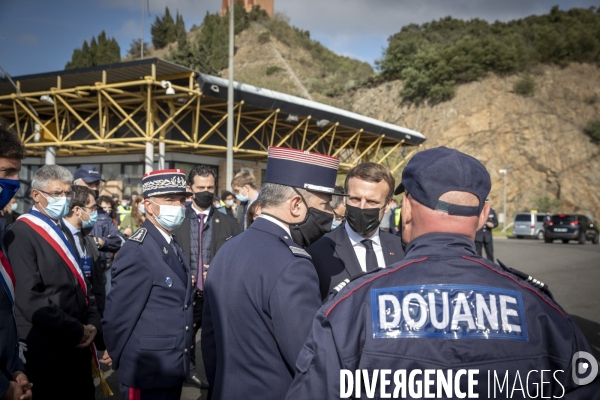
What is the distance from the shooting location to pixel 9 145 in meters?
2.68

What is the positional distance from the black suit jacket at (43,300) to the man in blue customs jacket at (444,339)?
8.07ft

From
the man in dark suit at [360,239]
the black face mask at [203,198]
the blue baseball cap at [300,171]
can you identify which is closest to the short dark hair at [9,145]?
the blue baseball cap at [300,171]

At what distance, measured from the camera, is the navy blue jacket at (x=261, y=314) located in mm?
2184

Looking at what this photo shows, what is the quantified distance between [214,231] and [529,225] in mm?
32219

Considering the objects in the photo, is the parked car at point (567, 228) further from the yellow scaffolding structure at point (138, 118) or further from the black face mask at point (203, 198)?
the black face mask at point (203, 198)

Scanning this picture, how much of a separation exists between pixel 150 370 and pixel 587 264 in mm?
17584

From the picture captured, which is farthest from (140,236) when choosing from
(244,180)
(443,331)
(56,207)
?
(244,180)

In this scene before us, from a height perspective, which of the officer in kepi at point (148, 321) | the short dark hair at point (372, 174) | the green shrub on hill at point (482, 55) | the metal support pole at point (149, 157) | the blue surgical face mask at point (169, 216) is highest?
the green shrub on hill at point (482, 55)

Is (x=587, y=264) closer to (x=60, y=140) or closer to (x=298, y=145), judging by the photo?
(x=298, y=145)

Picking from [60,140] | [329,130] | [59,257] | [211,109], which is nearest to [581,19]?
[329,130]

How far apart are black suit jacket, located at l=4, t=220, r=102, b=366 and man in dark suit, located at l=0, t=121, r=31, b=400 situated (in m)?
0.82

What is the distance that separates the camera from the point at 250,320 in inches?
90.4

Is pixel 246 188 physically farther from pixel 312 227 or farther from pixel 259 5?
pixel 259 5

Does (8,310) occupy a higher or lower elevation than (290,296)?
lower
